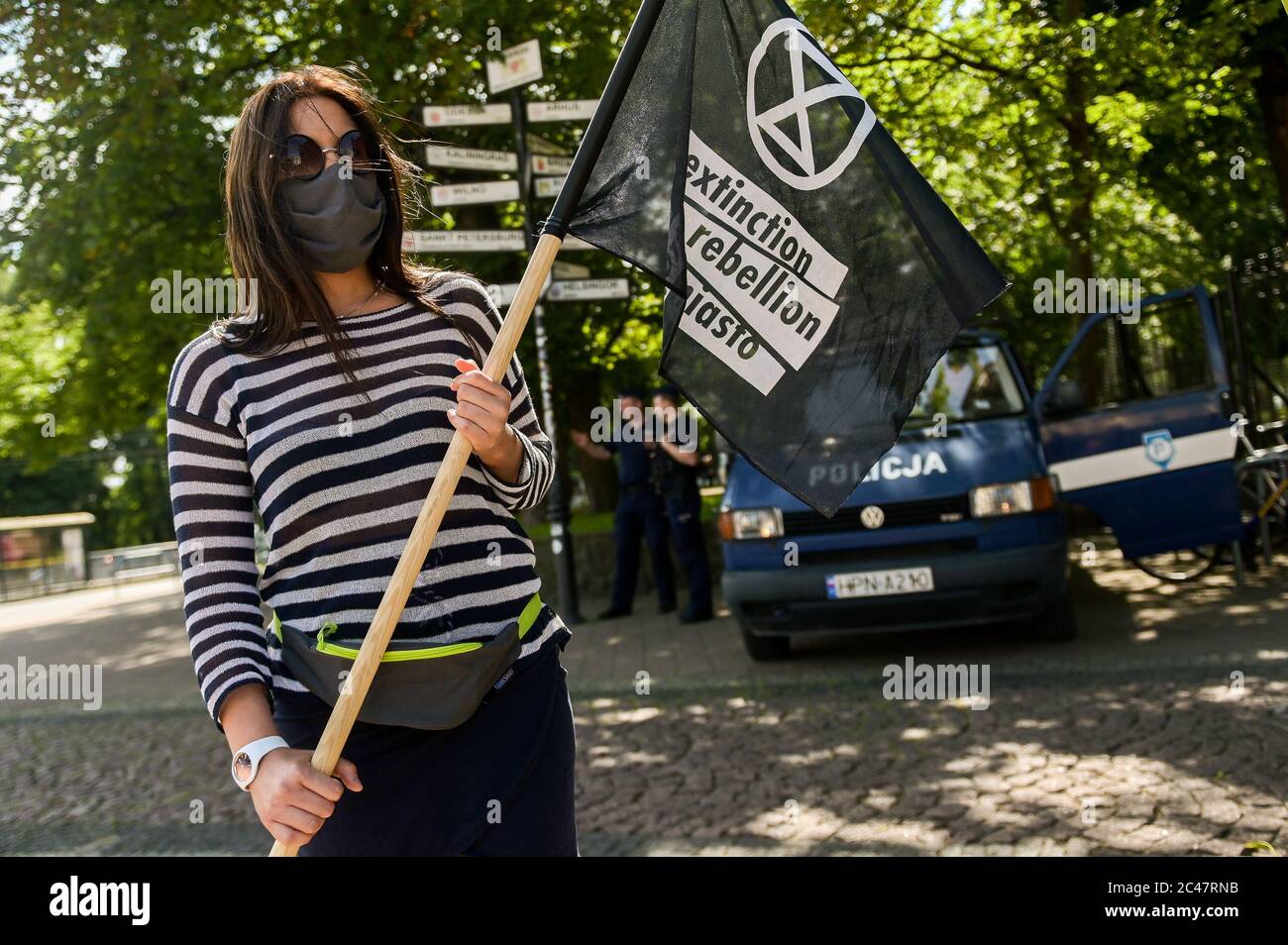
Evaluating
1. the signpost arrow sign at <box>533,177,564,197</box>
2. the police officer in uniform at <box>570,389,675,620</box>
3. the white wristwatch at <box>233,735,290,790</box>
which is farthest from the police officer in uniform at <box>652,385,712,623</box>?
the white wristwatch at <box>233,735,290,790</box>

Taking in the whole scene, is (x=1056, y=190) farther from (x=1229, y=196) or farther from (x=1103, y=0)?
(x=1229, y=196)

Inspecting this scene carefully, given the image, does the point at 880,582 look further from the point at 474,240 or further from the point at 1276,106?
the point at 1276,106

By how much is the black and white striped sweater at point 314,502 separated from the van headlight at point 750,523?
659 cm

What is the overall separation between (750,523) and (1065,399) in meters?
2.50

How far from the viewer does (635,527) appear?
504 inches

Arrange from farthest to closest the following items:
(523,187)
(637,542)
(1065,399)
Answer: (637,542)
(523,187)
(1065,399)

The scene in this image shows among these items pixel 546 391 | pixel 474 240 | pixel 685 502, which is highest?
pixel 474 240

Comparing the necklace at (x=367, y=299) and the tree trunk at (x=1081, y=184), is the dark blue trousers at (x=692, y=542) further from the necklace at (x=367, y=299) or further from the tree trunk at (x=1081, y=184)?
the necklace at (x=367, y=299)

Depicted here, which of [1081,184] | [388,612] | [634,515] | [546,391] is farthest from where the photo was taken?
[1081,184]

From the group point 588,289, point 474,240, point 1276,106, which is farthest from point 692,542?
point 1276,106
